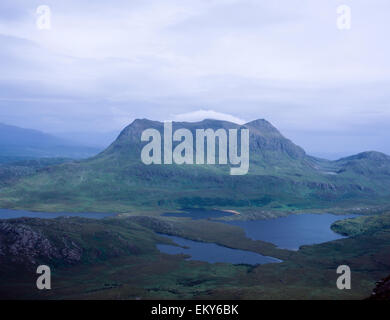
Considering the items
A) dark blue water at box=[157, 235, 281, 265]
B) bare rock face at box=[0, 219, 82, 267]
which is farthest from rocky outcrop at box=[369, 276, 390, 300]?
bare rock face at box=[0, 219, 82, 267]

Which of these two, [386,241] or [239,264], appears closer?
[239,264]

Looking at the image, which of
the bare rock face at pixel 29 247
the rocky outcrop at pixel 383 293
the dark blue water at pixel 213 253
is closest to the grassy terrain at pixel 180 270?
the bare rock face at pixel 29 247

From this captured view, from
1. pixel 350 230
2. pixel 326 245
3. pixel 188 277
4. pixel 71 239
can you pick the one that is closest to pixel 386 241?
pixel 326 245

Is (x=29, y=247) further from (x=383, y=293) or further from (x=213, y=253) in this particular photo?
(x=383, y=293)

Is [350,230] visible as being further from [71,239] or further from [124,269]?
[71,239]
